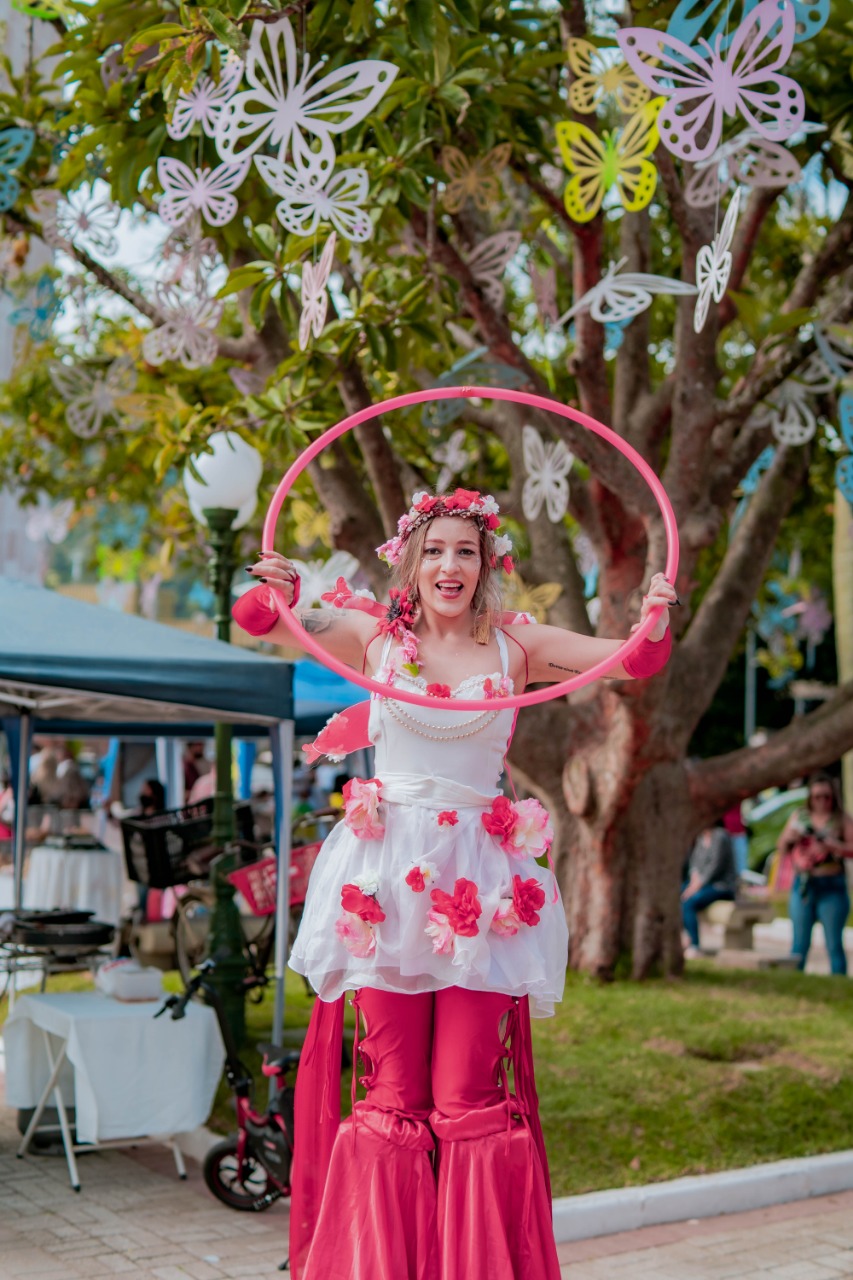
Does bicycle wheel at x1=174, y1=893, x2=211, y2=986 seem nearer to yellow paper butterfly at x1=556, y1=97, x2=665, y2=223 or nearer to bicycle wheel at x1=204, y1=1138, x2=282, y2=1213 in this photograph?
bicycle wheel at x1=204, y1=1138, x2=282, y2=1213

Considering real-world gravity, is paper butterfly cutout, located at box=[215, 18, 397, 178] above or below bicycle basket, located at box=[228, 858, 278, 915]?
above

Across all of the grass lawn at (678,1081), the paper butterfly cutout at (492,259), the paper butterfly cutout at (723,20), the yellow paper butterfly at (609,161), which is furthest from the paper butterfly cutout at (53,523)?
the paper butterfly cutout at (723,20)

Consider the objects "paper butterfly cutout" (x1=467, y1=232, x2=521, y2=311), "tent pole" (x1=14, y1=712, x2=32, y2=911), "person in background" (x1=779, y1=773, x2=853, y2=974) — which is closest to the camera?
"paper butterfly cutout" (x1=467, y1=232, x2=521, y2=311)

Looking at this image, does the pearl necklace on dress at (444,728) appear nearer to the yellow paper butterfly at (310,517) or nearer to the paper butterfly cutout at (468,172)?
the paper butterfly cutout at (468,172)

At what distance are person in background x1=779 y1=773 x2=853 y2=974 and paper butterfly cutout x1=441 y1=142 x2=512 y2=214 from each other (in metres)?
5.40

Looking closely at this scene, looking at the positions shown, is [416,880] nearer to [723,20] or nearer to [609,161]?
[723,20]

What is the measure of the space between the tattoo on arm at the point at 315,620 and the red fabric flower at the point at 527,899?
0.86m

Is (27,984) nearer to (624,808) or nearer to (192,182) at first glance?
(624,808)

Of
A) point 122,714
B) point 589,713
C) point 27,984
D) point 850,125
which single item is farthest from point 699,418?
point 27,984

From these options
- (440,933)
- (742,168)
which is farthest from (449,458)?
(440,933)

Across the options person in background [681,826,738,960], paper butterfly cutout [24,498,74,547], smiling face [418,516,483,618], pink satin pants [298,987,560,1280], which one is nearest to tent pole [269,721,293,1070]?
smiling face [418,516,483,618]

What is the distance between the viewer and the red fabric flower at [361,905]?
10.5ft

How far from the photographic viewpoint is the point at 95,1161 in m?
5.58

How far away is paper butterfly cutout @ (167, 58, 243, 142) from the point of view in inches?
194
